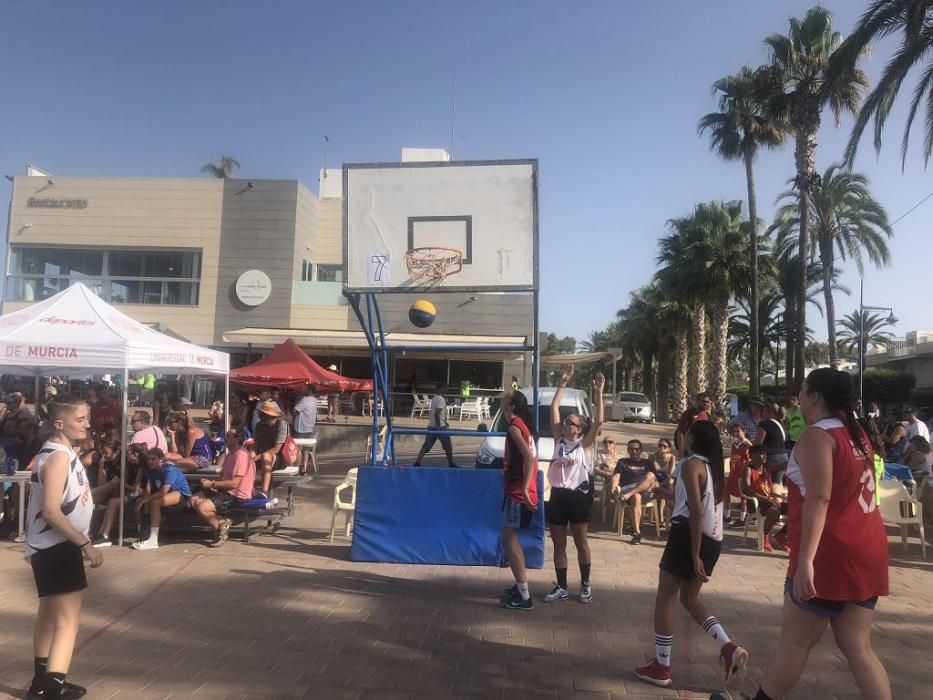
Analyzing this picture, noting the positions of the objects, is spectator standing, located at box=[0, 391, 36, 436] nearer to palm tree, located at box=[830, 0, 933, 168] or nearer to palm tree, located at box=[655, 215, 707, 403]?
palm tree, located at box=[830, 0, 933, 168]

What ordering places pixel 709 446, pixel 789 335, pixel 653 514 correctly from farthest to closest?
pixel 789 335, pixel 653 514, pixel 709 446

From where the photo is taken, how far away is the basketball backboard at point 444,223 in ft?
24.8

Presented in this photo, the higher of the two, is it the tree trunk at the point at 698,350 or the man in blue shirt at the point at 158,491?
the tree trunk at the point at 698,350

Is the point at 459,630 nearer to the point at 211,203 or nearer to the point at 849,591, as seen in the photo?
the point at 849,591

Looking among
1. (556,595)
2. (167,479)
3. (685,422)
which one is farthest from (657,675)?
(167,479)

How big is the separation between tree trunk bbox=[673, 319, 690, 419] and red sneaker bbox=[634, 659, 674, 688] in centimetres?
3088

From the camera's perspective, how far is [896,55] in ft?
43.7

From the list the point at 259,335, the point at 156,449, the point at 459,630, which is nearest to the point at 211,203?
the point at 259,335

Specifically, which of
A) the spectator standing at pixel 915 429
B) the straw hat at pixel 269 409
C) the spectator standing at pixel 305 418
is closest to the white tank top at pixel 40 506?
the straw hat at pixel 269 409

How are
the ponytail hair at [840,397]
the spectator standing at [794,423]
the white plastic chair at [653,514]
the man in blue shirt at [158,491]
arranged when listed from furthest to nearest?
the spectator standing at [794,423], the white plastic chair at [653,514], the man in blue shirt at [158,491], the ponytail hair at [840,397]

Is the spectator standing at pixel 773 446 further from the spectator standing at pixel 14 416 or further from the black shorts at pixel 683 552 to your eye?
the spectator standing at pixel 14 416

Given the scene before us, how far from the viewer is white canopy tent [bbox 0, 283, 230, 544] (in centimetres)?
821

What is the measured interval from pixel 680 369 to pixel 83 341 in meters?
30.3

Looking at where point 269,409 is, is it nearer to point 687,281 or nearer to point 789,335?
point 687,281
